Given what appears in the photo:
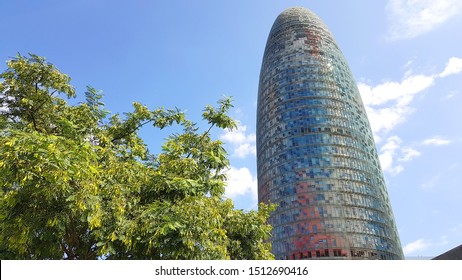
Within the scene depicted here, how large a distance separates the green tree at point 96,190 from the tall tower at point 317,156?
9710 centimetres

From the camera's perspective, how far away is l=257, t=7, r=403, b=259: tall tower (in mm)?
104938

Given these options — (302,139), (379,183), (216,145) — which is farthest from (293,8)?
(216,145)

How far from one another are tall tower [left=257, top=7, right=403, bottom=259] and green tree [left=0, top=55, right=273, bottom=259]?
97.1 meters

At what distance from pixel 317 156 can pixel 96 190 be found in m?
110

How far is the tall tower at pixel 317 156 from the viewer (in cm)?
10494

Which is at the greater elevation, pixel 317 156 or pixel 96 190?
pixel 317 156

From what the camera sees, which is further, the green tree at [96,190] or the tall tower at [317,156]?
the tall tower at [317,156]

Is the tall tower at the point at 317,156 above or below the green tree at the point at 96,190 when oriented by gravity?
above

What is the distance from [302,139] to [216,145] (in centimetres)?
10900

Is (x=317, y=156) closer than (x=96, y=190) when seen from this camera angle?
No

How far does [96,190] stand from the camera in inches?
326

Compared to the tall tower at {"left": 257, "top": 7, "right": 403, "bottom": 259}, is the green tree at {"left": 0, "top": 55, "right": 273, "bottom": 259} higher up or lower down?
lower down

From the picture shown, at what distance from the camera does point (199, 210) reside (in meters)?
8.83

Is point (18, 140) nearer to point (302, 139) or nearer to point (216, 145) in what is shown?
point (216, 145)
